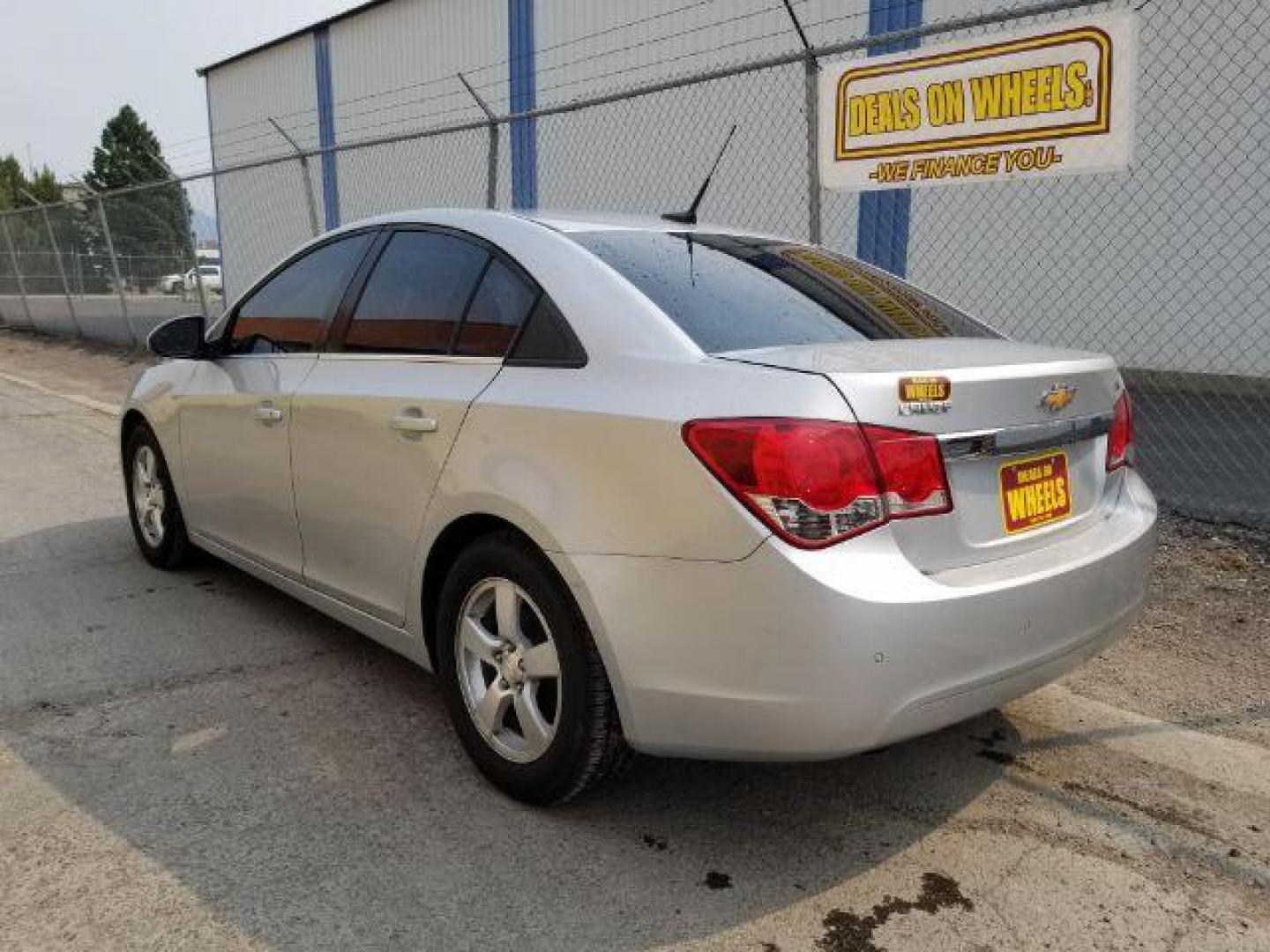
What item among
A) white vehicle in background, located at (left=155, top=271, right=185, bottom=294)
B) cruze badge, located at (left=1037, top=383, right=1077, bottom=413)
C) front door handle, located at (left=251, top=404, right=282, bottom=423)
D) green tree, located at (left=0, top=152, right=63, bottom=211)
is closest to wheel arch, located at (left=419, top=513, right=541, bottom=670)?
front door handle, located at (left=251, top=404, right=282, bottom=423)

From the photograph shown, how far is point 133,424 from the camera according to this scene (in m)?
4.97

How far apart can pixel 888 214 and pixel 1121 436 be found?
886 centimetres

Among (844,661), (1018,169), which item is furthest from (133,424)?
(1018,169)

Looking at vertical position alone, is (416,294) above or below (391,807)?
above

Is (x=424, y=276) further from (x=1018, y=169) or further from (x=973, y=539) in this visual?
(x=1018, y=169)

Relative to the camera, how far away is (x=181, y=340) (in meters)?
4.24

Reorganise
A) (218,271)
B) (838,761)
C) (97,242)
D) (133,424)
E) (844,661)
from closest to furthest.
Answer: (844,661), (838,761), (133,424), (97,242), (218,271)

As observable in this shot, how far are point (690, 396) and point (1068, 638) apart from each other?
111cm

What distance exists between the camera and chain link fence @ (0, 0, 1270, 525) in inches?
354

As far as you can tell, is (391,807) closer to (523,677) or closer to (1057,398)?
(523,677)

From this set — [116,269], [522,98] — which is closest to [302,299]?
[116,269]

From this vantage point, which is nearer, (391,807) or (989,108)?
(391,807)

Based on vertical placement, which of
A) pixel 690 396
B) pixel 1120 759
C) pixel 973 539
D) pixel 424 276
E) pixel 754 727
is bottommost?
pixel 1120 759

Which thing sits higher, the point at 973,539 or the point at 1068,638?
the point at 973,539
